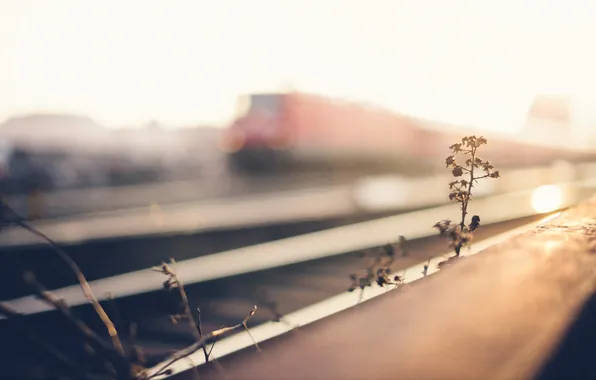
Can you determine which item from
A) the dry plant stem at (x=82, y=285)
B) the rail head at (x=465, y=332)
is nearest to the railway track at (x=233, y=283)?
the dry plant stem at (x=82, y=285)

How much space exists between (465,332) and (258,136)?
57.8ft

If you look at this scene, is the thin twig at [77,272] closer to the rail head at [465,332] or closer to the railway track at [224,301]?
the rail head at [465,332]

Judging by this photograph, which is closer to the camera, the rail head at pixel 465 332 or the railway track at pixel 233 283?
the rail head at pixel 465 332

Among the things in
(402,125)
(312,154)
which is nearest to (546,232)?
(402,125)

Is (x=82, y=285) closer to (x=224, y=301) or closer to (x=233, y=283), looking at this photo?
(x=224, y=301)

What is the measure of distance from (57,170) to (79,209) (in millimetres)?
5484

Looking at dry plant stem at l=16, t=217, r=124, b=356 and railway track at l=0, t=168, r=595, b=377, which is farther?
railway track at l=0, t=168, r=595, b=377

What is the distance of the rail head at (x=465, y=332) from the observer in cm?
188

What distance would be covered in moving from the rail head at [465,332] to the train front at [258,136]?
52.3 ft

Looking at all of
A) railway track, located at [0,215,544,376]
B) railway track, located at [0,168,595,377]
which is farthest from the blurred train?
railway track, located at [0,215,544,376]

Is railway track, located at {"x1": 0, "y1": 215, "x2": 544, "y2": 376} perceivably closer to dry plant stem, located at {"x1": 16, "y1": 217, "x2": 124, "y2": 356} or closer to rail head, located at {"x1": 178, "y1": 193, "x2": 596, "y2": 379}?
rail head, located at {"x1": 178, "y1": 193, "x2": 596, "y2": 379}

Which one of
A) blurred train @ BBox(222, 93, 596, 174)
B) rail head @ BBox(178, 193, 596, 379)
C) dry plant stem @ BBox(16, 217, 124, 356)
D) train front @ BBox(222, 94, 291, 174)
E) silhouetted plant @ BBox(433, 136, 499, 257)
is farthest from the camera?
train front @ BBox(222, 94, 291, 174)

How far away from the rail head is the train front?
1594 centimetres

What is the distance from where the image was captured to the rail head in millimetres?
1883
